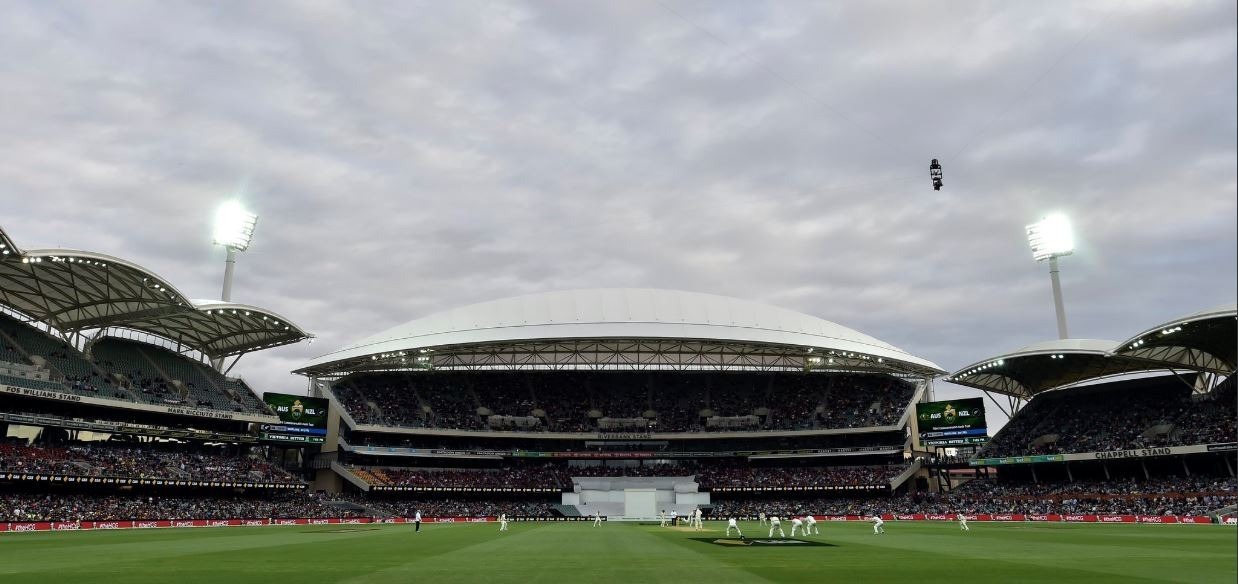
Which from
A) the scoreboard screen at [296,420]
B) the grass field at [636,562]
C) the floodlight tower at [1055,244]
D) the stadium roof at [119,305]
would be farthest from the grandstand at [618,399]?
the grass field at [636,562]

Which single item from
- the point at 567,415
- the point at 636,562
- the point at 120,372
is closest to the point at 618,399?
the point at 567,415

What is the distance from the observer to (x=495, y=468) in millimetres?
85062

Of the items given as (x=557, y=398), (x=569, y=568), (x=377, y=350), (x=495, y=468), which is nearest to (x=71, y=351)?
(x=377, y=350)

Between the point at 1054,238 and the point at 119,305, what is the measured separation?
3477 inches

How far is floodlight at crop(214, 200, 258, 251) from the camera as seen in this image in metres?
74.8

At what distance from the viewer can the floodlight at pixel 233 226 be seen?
7475cm

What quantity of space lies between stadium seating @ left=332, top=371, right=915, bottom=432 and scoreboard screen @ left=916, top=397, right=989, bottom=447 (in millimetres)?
4736

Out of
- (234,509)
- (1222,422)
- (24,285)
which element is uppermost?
(24,285)

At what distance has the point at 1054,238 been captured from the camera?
75.0 m

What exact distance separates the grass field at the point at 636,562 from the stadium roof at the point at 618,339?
151ft

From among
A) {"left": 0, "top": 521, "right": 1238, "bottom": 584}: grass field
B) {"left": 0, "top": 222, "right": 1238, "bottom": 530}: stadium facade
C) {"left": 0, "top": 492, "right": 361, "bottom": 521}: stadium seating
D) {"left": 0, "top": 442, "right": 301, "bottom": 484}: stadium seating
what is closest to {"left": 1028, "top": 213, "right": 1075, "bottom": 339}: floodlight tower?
{"left": 0, "top": 222, "right": 1238, "bottom": 530}: stadium facade

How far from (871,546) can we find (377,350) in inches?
2499

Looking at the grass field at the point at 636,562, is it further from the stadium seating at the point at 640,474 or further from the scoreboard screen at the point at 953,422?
the stadium seating at the point at 640,474

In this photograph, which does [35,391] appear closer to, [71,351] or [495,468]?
[71,351]
